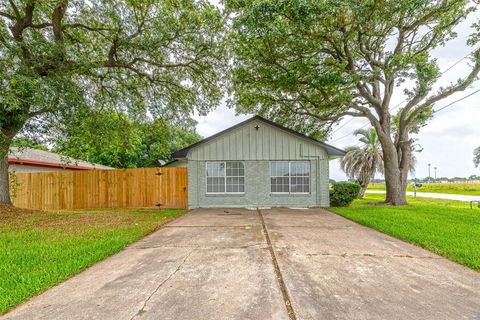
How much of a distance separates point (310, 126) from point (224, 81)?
596 centimetres

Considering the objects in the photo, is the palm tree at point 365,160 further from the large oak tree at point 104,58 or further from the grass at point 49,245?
the grass at point 49,245

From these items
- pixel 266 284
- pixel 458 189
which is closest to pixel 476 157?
pixel 458 189

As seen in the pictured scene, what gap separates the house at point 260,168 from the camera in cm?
1081

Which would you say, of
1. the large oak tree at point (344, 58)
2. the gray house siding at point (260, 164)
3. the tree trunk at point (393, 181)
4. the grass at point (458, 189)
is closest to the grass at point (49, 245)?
the gray house siding at point (260, 164)

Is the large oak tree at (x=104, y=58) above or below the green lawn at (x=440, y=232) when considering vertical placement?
above

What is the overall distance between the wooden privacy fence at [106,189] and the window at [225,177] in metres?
1.30

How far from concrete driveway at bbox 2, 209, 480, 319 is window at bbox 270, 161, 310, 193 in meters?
5.73

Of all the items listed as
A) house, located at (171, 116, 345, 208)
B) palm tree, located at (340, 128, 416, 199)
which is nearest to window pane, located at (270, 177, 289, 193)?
house, located at (171, 116, 345, 208)

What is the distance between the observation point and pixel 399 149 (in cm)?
1186

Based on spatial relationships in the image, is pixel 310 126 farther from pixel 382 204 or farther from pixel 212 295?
pixel 212 295

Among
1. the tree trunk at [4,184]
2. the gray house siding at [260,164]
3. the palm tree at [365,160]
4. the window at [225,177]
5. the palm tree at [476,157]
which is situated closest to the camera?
the tree trunk at [4,184]

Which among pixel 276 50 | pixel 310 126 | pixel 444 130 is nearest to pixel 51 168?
pixel 276 50

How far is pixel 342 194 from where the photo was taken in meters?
11.1

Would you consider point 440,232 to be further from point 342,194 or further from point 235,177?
point 235,177
